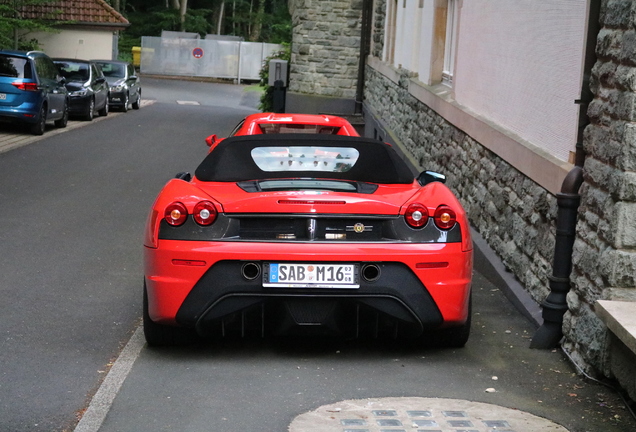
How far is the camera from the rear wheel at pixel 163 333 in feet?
21.2

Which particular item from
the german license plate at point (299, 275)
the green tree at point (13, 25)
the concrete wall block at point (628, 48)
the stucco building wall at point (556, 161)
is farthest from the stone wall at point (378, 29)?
the german license plate at point (299, 275)

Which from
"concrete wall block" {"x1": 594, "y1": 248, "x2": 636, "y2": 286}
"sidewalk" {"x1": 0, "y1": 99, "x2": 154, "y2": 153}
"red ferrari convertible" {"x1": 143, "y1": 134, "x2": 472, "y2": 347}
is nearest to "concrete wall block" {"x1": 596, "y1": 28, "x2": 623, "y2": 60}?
"concrete wall block" {"x1": 594, "y1": 248, "x2": 636, "y2": 286}

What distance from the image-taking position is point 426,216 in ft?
20.5

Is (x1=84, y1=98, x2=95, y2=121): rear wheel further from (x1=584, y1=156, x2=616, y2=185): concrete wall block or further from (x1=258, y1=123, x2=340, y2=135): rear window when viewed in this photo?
(x1=584, y1=156, x2=616, y2=185): concrete wall block

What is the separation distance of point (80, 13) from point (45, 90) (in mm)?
22114

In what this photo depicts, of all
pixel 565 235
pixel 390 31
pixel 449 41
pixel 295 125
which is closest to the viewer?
pixel 565 235

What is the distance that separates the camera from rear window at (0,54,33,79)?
23422 millimetres

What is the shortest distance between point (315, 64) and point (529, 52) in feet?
72.0

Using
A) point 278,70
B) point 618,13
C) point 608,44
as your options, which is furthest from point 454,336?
point 278,70

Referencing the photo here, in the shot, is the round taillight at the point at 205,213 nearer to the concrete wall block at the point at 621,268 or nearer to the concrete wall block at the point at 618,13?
the concrete wall block at the point at 621,268

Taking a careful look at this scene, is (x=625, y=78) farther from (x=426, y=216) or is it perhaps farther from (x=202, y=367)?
(x=202, y=367)

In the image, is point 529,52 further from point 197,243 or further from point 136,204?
point 136,204

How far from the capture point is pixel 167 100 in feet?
140

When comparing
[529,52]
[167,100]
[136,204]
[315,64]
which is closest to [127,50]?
[167,100]
